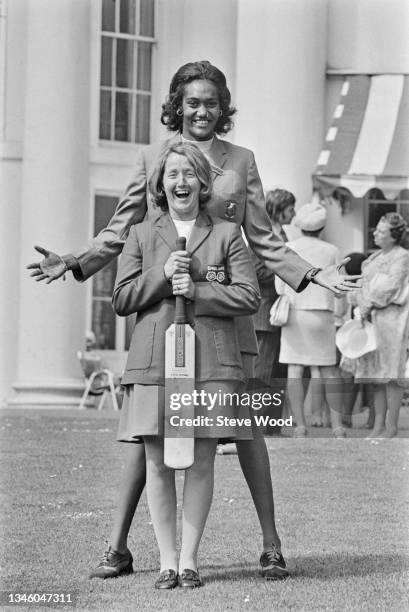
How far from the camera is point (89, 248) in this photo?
17.6 feet

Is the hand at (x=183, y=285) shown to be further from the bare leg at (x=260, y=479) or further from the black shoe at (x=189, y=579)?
the black shoe at (x=189, y=579)

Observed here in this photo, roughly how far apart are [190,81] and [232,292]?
31.6 inches

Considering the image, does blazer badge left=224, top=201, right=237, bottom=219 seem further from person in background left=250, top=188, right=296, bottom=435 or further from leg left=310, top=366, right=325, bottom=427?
person in background left=250, top=188, right=296, bottom=435

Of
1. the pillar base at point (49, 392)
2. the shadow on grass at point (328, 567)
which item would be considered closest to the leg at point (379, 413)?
the shadow on grass at point (328, 567)

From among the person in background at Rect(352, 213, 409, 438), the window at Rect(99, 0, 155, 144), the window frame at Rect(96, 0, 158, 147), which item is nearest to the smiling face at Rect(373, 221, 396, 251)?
the person in background at Rect(352, 213, 409, 438)

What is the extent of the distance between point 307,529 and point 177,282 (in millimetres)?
1885

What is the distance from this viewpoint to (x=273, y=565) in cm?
524

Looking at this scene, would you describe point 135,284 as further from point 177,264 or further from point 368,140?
point 368,140

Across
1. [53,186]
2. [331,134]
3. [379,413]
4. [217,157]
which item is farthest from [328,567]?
[331,134]

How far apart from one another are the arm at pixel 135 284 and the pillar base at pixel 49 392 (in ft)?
31.7

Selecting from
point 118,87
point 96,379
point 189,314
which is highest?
point 118,87

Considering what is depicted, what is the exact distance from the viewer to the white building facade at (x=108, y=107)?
14.9m

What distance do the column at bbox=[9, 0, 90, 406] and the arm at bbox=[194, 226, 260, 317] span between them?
382 inches

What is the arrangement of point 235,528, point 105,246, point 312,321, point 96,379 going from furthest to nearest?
point 96,379
point 312,321
point 235,528
point 105,246
